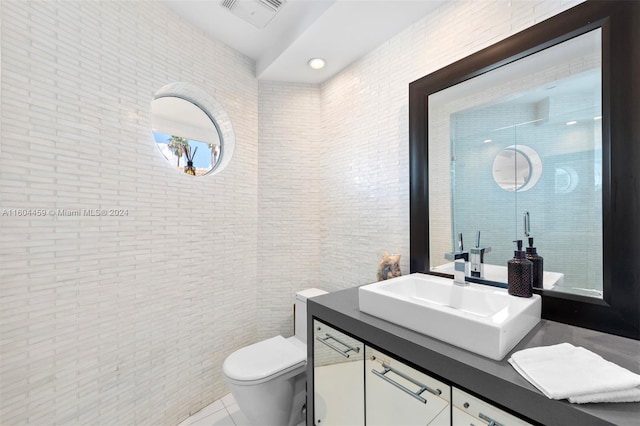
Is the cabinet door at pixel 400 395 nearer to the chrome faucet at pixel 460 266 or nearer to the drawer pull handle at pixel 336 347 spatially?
the drawer pull handle at pixel 336 347

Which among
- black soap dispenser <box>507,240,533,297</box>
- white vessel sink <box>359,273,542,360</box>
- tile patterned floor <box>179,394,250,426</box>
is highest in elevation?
black soap dispenser <box>507,240,533,297</box>

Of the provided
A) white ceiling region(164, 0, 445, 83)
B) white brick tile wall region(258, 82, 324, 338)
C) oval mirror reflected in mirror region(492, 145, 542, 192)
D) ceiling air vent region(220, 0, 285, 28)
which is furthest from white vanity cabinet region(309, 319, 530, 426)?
ceiling air vent region(220, 0, 285, 28)

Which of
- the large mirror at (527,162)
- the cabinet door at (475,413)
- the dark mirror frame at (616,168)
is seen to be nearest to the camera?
the cabinet door at (475,413)

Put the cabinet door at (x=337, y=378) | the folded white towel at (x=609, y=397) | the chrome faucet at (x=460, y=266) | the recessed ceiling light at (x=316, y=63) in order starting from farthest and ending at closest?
1. the recessed ceiling light at (x=316, y=63)
2. the chrome faucet at (x=460, y=266)
3. the cabinet door at (x=337, y=378)
4. the folded white towel at (x=609, y=397)

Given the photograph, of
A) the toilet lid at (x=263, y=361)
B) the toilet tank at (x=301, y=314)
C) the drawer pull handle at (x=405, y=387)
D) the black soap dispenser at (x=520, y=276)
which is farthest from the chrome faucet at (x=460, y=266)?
the toilet tank at (x=301, y=314)

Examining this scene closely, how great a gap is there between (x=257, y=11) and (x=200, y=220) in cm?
144

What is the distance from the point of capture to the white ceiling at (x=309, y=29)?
5.40ft

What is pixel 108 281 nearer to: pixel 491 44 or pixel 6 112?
pixel 6 112

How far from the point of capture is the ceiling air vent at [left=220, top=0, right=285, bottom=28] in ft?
5.71

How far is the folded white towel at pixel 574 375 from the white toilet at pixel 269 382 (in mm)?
1203

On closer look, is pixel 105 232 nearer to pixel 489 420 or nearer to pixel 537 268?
pixel 489 420

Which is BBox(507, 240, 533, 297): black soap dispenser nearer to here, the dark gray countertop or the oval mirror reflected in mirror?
the dark gray countertop

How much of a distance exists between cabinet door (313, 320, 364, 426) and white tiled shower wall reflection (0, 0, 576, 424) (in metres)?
0.81

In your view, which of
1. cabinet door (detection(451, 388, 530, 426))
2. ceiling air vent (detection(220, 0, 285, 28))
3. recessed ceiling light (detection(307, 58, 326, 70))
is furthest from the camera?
recessed ceiling light (detection(307, 58, 326, 70))
